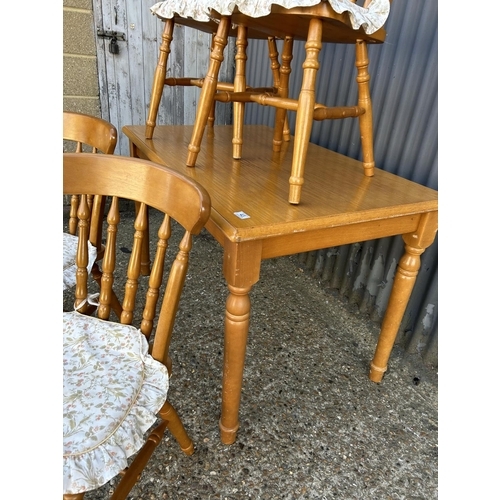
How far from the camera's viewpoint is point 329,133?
1.91 meters

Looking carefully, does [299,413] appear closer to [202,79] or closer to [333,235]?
[333,235]

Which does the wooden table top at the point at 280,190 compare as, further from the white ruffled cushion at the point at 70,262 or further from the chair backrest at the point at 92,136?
the white ruffled cushion at the point at 70,262

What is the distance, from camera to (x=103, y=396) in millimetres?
798

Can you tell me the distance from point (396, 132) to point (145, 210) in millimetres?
1105

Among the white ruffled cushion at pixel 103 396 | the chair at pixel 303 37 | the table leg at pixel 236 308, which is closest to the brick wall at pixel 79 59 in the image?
the chair at pixel 303 37

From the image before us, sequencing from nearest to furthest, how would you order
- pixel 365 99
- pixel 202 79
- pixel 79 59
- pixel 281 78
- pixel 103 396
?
pixel 103 396 < pixel 365 99 < pixel 202 79 < pixel 281 78 < pixel 79 59

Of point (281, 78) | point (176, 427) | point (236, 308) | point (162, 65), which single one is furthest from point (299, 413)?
point (162, 65)

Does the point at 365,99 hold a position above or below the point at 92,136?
above

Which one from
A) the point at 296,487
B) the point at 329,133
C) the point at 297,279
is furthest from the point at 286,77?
the point at 296,487

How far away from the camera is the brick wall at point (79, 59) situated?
2260 mm

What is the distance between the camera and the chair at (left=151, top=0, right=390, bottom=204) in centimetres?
91

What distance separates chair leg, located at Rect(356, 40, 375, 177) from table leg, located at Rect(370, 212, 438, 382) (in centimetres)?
27

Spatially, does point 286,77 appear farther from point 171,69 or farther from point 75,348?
point 171,69

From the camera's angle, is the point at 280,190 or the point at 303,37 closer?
the point at 280,190
